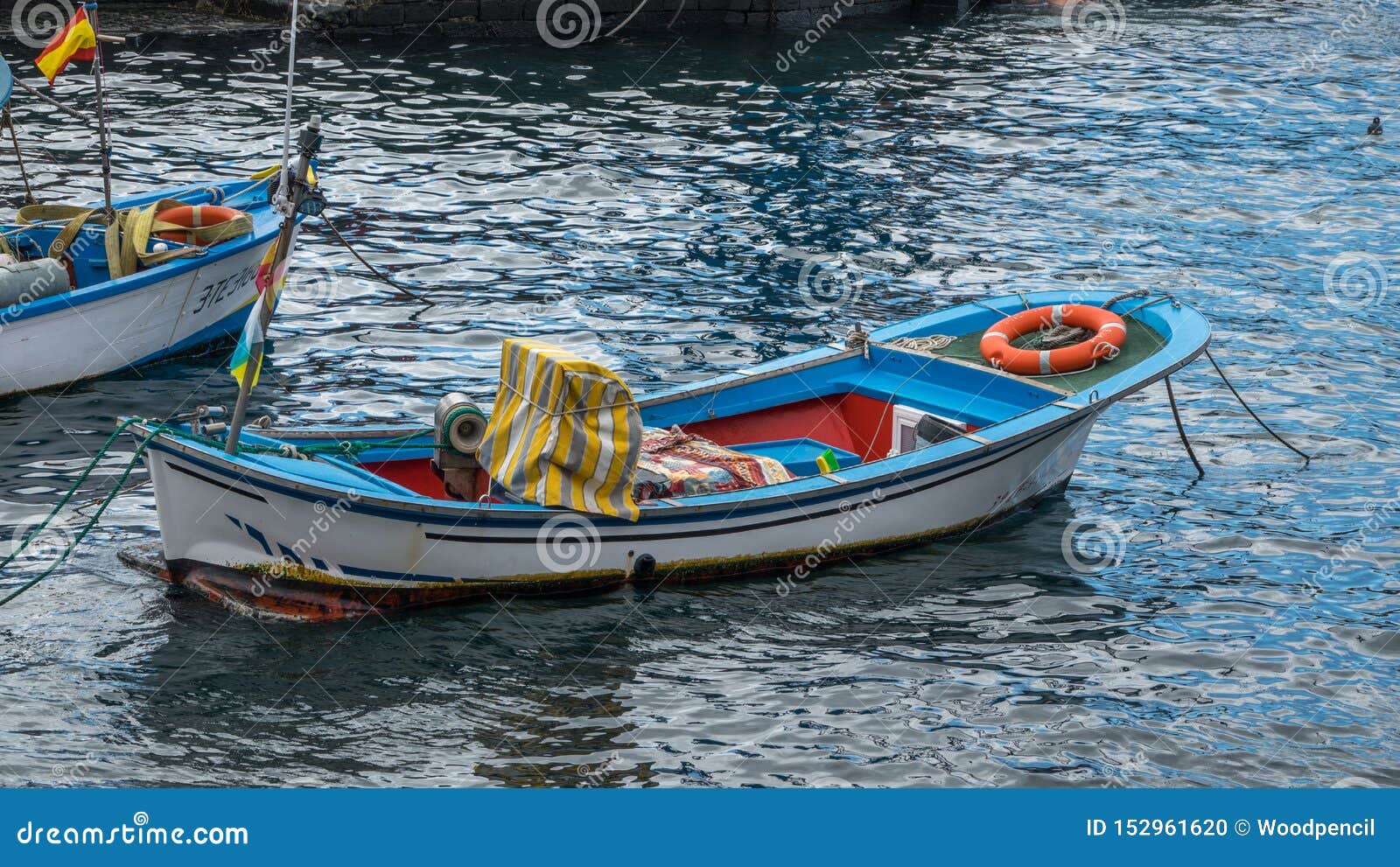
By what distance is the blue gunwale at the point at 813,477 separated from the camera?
340 inches

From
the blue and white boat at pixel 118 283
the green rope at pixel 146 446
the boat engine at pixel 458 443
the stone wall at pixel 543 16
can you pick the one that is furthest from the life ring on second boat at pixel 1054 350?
the stone wall at pixel 543 16

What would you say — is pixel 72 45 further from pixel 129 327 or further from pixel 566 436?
pixel 566 436

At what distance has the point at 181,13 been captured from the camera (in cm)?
2547

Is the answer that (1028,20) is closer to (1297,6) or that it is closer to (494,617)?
(1297,6)

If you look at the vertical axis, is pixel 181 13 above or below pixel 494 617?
above

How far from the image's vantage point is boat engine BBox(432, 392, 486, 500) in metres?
9.34

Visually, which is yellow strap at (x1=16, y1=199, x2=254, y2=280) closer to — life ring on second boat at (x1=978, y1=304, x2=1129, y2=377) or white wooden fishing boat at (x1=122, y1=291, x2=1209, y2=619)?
white wooden fishing boat at (x1=122, y1=291, x2=1209, y2=619)

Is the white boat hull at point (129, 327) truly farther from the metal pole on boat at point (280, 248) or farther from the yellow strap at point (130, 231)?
the metal pole on boat at point (280, 248)

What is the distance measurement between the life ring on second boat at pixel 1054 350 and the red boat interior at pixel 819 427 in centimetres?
74

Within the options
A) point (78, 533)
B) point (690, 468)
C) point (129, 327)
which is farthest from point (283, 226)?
point (129, 327)

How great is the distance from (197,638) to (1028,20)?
24524 millimetres

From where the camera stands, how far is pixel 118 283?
12312 millimetres

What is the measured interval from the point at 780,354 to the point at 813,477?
13.5 feet

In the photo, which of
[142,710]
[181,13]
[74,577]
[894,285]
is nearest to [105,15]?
[181,13]
